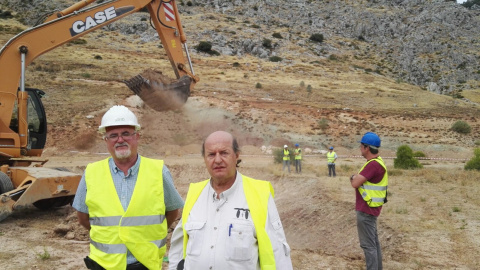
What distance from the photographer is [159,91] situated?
1410cm

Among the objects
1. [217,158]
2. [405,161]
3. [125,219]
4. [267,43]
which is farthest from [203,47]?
[217,158]

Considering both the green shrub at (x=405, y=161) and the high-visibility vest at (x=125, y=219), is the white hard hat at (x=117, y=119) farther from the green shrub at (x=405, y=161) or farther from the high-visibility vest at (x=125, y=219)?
the green shrub at (x=405, y=161)

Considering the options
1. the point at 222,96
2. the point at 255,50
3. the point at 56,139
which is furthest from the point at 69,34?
the point at 255,50

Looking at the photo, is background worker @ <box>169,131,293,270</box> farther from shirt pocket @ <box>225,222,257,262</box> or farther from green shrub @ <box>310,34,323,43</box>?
green shrub @ <box>310,34,323,43</box>

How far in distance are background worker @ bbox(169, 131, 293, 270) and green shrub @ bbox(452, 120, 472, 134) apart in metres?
30.8

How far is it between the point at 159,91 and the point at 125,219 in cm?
1136

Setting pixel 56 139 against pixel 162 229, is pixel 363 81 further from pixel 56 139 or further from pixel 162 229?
pixel 162 229

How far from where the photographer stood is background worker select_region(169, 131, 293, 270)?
8.18 feet

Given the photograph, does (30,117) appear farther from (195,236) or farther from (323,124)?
(323,124)

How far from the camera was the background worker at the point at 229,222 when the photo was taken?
2.49 metres

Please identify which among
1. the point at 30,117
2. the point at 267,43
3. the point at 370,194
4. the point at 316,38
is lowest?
the point at 370,194

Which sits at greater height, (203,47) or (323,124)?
(203,47)

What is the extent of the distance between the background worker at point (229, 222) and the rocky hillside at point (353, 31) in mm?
52744

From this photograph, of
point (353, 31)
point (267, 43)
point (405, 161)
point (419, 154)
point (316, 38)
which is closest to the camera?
point (405, 161)
